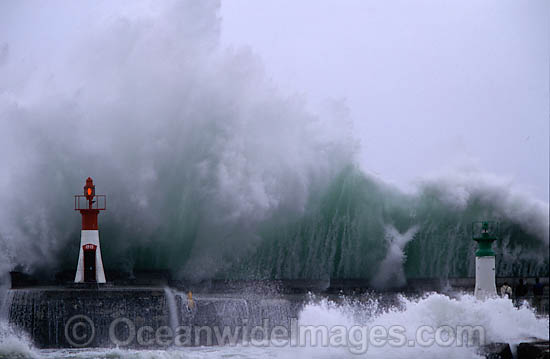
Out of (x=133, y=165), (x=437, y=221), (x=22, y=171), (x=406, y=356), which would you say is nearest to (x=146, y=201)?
(x=133, y=165)

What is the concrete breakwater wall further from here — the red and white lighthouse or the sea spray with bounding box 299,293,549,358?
the sea spray with bounding box 299,293,549,358

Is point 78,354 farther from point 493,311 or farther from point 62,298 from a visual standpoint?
point 493,311

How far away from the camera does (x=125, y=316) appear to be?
1922cm

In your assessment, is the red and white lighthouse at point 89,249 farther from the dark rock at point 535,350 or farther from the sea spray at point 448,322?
the dark rock at point 535,350

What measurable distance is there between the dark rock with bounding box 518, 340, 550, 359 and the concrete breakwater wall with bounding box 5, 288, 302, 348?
5913 mm

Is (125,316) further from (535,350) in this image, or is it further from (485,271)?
(535,350)

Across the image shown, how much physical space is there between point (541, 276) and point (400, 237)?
12.1 feet

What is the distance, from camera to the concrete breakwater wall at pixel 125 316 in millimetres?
18859

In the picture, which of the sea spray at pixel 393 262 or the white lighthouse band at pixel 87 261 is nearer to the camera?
the white lighthouse band at pixel 87 261

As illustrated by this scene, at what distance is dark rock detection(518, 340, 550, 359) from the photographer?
14.1m

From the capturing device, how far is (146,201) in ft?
75.7
